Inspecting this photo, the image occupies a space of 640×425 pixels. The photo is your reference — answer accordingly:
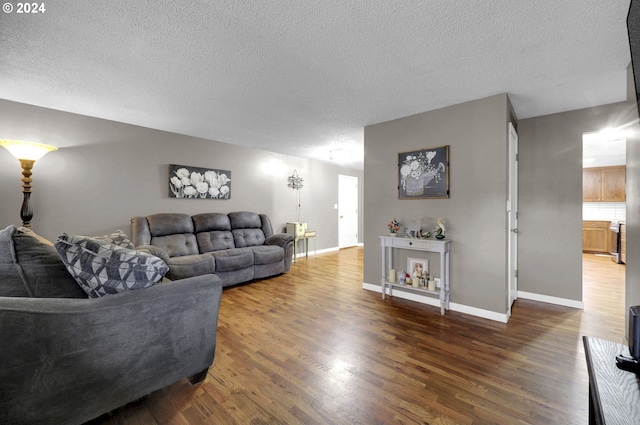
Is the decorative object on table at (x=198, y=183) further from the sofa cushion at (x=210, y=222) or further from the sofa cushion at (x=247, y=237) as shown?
the sofa cushion at (x=247, y=237)

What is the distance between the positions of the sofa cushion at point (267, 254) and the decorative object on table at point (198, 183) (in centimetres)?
128

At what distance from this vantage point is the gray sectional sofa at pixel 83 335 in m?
1.05

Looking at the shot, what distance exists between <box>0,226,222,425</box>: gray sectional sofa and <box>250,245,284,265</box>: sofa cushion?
2.32 meters

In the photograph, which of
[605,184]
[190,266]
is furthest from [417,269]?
[605,184]

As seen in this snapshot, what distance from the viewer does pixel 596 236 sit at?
19.6 ft

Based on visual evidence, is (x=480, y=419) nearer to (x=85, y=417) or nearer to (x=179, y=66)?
(x=85, y=417)

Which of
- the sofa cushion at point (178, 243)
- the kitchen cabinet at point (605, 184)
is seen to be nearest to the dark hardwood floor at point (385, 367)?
the sofa cushion at point (178, 243)

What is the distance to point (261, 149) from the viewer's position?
5148mm

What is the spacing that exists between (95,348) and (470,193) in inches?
127

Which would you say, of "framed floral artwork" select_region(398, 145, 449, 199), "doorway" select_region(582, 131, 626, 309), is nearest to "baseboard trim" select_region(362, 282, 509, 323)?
"framed floral artwork" select_region(398, 145, 449, 199)

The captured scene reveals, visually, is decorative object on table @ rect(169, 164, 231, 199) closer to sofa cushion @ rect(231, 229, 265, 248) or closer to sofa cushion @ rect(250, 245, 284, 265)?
sofa cushion @ rect(231, 229, 265, 248)

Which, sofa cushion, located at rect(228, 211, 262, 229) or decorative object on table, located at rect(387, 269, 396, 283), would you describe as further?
sofa cushion, located at rect(228, 211, 262, 229)

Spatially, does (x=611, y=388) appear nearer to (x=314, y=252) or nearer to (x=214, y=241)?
(x=214, y=241)

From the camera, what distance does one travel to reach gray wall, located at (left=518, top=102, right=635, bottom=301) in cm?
291
